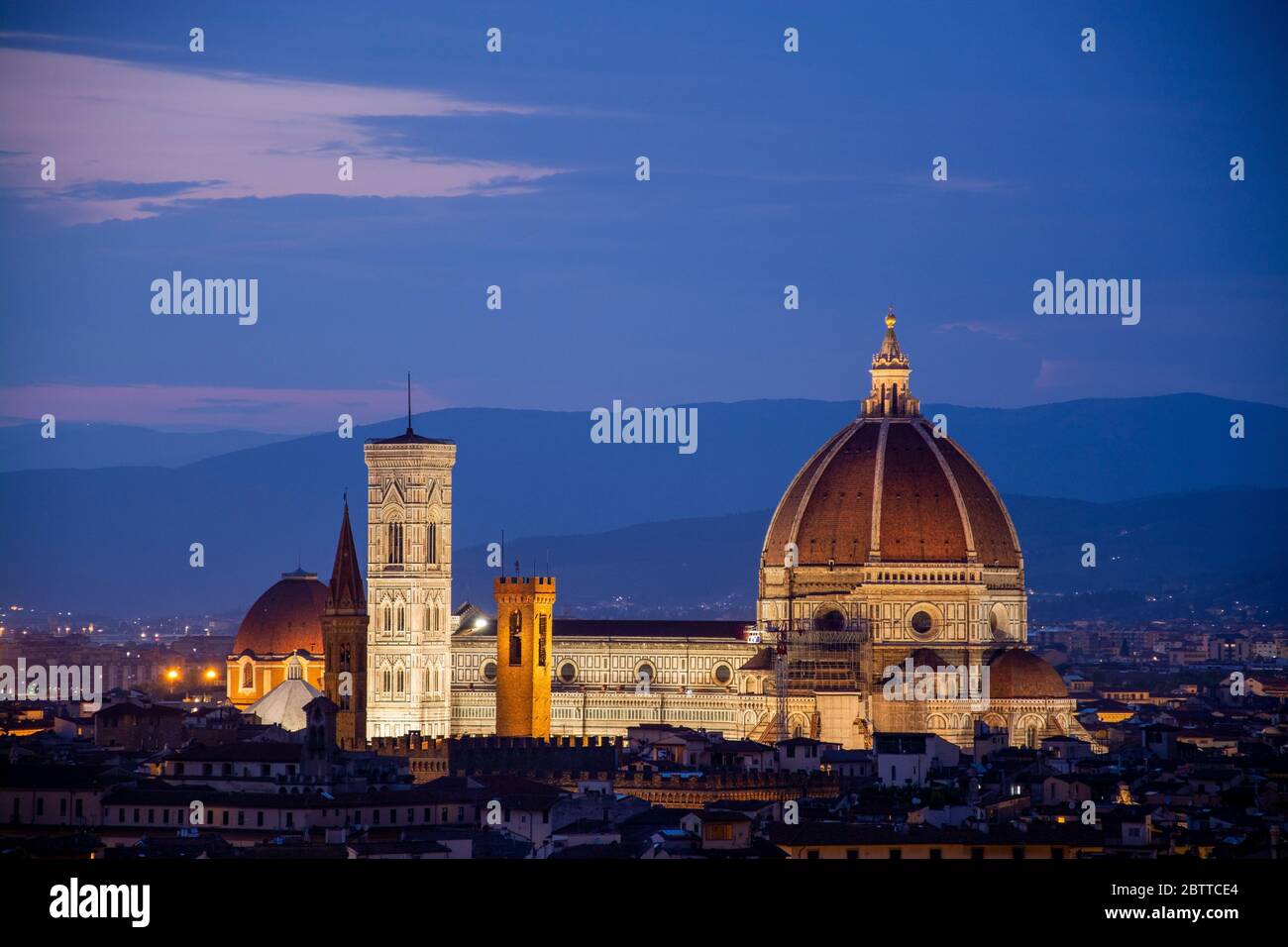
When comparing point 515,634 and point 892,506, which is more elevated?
point 892,506

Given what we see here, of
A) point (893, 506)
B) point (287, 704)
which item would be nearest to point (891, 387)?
point (893, 506)

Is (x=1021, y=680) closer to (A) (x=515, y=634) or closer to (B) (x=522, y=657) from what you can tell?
(B) (x=522, y=657)

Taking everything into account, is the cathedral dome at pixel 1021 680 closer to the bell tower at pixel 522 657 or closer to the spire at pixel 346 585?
the bell tower at pixel 522 657

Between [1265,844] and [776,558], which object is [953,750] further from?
[1265,844]

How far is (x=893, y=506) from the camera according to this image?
16150cm

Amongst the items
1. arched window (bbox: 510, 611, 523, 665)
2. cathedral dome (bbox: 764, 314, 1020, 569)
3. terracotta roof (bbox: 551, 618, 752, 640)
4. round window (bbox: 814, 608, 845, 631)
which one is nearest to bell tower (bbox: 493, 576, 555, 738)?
arched window (bbox: 510, 611, 523, 665)

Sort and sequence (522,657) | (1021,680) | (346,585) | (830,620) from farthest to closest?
(830,620) < (1021,680) < (522,657) < (346,585)

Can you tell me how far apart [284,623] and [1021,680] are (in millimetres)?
44209

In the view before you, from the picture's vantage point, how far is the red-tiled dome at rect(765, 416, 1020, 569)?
160750mm

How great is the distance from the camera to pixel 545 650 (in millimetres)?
154000

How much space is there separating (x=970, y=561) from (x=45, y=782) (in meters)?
60.8

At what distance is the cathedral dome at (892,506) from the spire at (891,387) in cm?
317

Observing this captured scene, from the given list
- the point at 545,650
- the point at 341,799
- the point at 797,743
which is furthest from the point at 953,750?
the point at 341,799

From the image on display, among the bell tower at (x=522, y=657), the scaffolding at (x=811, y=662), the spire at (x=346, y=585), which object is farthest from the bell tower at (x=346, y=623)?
the scaffolding at (x=811, y=662)
